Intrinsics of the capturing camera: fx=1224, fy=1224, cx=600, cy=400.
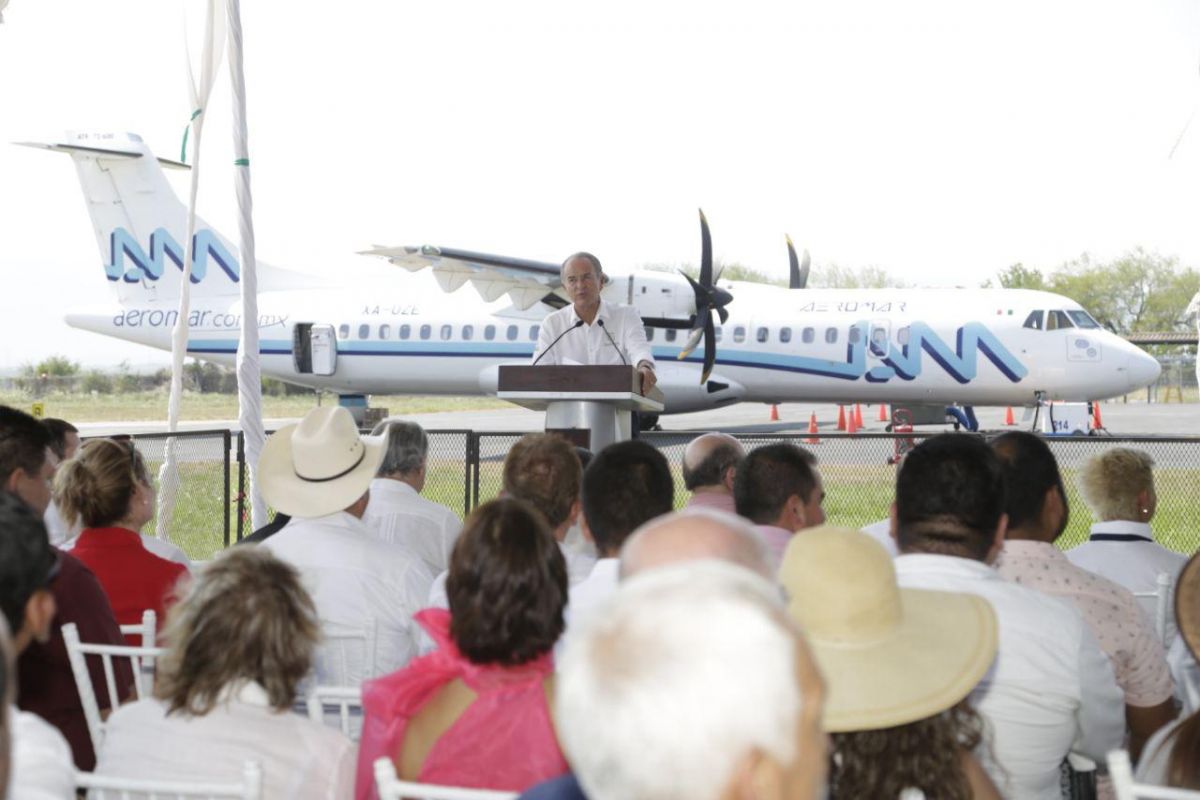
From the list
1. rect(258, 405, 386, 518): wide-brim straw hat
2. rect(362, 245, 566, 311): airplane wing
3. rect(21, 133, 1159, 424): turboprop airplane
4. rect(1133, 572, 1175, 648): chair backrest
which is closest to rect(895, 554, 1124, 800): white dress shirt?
rect(1133, 572, 1175, 648): chair backrest

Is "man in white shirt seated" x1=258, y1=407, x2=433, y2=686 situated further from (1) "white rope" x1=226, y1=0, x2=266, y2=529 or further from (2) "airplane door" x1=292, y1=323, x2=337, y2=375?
(2) "airplane door" x1=292, y1=323, x2=337, y2=375

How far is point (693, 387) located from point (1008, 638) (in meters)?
18.1

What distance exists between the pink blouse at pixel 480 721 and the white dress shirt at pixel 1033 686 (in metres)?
0.89

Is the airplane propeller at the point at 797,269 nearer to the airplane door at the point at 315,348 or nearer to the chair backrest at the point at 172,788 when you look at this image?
the airplane door at the point at 315,348

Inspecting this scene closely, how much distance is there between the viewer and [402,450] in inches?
190

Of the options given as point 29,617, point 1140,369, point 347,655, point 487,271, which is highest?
point 487,271

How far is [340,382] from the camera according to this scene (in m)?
23.4

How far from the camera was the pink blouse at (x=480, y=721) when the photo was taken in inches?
82.1

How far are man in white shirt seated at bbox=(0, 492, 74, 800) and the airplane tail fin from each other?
19791mm

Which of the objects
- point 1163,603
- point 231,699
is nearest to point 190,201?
point 231,699

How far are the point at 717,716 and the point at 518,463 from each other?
3015 millimetres

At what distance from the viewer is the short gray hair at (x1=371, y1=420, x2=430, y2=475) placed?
4.82m

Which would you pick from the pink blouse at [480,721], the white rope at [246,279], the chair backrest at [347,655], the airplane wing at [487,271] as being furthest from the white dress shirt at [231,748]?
the airplane wing at [487,271]

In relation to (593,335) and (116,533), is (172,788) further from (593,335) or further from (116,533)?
(593,335)
